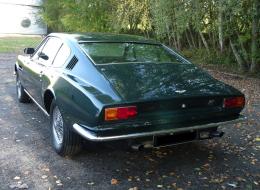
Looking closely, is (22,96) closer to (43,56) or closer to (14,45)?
(43,56)

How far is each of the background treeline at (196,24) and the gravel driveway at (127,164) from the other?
5208mm

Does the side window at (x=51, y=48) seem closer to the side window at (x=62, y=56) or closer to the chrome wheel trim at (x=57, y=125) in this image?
the side window at (x=62, y=56)

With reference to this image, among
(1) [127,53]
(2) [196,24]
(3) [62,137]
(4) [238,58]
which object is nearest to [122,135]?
(3) [62,137]

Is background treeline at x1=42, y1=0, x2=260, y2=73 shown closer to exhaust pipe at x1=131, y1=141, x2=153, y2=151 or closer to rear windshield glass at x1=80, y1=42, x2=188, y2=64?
rear windshield glass at x1=80, y1=42, x2=188, y2=64

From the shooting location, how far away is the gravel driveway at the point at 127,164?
4.06m

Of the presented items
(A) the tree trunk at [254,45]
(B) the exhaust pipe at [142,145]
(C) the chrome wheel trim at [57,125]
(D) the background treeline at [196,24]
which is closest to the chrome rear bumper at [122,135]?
(B) the exhaust pipe at [142,145]

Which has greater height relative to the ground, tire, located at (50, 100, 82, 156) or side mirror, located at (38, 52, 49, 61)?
side mirror, located at (38, 52, 49, 61)

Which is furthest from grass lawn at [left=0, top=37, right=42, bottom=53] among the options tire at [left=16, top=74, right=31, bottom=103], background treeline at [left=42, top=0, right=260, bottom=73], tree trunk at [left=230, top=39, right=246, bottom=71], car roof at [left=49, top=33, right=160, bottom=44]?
car roof at [left=49, top=33, right=160, bottom=44]

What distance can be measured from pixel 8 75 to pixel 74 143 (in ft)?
23.0

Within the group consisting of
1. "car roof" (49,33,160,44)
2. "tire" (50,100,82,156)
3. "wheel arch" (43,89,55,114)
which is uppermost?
"car roof" (49,33,160,44)

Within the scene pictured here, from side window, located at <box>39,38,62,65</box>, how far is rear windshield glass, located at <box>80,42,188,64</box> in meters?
0.64

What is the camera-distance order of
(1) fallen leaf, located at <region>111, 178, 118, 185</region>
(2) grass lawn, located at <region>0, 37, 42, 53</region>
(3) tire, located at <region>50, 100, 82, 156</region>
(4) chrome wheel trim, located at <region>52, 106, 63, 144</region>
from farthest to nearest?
(2) grass lawn, located at <region>0, 37, 42, 53</region>, (4) chrome wheel trim, located at <region>52, 106, 63, 144</region>, (3) tire, located at <region>50, 100, 82, 156</region>, (1) fallen leaf, located at <region>111, 178, 118, 185</region>

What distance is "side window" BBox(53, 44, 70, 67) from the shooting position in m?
5.12

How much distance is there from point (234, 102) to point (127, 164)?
1416 mm
